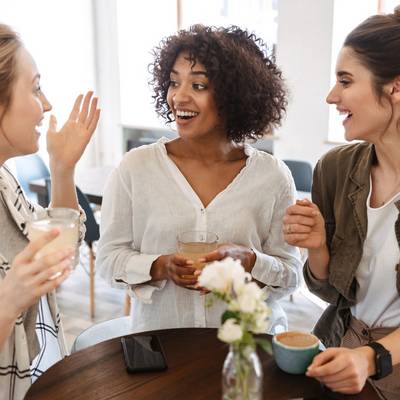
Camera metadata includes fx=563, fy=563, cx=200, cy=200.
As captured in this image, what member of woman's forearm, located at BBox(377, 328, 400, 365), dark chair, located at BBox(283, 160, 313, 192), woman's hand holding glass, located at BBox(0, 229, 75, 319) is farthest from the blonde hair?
dark chair, located at BBox(283, 160, 313, 192)

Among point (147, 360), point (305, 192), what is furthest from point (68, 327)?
point (147, 360)

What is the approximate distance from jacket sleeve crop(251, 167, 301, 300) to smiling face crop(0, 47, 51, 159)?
705 mm

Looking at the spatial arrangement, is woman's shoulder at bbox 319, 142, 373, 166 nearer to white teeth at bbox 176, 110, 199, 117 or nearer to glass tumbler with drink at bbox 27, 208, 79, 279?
white teeth at bbox 176, 110, 199, 117

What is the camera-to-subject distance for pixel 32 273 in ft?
3.47

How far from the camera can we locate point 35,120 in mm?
1409

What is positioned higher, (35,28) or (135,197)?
(35,28)

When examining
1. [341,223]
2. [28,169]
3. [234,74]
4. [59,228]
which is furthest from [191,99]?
[28,169]

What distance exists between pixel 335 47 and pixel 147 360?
12.8 ft

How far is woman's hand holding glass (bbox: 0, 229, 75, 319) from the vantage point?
1.05 m

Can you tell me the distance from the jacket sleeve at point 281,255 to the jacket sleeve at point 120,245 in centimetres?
33

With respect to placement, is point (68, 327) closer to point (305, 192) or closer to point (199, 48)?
point (305, 192)

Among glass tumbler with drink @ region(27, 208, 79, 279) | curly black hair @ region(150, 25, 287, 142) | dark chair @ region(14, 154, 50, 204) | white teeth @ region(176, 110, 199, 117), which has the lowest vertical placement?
dark chair @ region(14, 154, 50, 204)

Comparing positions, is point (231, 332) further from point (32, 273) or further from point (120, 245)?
point (120, 245)

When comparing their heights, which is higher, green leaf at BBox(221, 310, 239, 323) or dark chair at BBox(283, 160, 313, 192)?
green leaf at BBox(221, 310, 239, 323)
